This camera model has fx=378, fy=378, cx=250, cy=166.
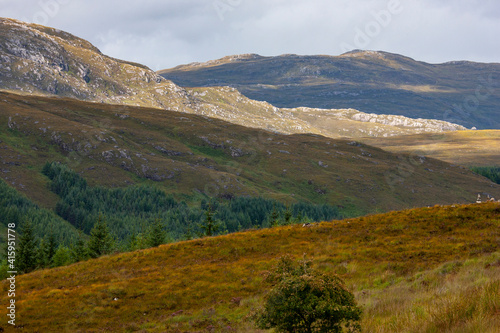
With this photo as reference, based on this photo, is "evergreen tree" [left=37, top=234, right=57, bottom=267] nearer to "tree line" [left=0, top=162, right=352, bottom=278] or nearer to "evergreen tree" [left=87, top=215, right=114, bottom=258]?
"evergreen tree" [left=87, top=215, right=114, bottom=258]

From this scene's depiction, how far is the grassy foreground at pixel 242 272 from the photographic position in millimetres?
27797

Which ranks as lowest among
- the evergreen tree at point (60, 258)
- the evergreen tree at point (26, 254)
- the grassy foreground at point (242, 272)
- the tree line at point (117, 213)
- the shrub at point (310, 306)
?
the tree line at point (117, 213)

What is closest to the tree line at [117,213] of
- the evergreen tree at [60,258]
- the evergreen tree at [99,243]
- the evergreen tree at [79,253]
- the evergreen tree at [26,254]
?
the evergreen tree at [79,253]

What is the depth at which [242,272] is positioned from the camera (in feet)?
126

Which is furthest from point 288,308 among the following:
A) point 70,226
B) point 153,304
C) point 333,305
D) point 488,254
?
point 70,226

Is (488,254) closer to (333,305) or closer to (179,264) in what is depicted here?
(333,305)

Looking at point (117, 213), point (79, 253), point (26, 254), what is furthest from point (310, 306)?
point (117, 213)

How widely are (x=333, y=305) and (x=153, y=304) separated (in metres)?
25.1

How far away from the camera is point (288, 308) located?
12.4 meters

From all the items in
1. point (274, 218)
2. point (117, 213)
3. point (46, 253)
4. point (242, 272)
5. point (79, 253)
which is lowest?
point (117, 213)

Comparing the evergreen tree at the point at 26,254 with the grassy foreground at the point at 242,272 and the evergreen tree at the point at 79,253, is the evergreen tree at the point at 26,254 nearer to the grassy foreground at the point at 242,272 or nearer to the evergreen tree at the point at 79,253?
the evergreen tree at the point at 79,253

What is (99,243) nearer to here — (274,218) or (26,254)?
(26,254)

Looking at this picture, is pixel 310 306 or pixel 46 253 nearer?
pixel 310 306

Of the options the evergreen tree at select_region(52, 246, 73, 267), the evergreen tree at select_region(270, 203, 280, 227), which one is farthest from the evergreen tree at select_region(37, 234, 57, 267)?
the evergreen tree at select_region(270, 203, 280, 227)
